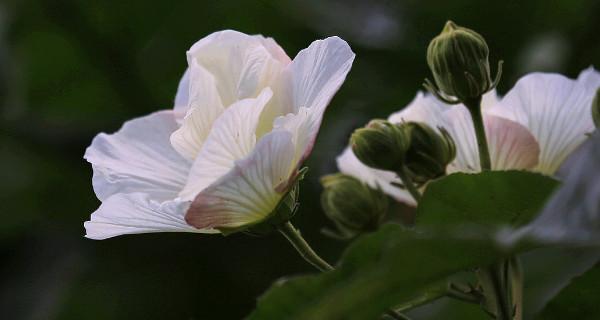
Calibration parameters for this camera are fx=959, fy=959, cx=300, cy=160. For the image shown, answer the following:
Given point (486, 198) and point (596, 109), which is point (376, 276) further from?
point (596, 109)

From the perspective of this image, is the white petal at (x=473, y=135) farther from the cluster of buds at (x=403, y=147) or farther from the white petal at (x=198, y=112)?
the white petal at (x=198, y=112)

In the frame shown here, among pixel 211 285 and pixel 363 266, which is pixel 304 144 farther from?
pixel 211 285

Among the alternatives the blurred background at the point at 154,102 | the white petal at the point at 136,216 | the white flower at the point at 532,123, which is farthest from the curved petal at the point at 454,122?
the blurred background at the point at 154,102

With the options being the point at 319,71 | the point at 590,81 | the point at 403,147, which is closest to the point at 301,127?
the point at 319,71

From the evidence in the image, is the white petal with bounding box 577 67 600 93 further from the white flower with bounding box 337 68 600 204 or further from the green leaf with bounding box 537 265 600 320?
the green leaf with bounding box 537 265 600 320

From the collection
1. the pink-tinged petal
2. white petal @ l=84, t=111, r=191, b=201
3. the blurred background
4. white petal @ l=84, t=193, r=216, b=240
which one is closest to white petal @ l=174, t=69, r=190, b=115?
white petal @ l=84, t=111, r=191, b=201

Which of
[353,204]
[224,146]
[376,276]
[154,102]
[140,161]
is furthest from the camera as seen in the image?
[154,102]
